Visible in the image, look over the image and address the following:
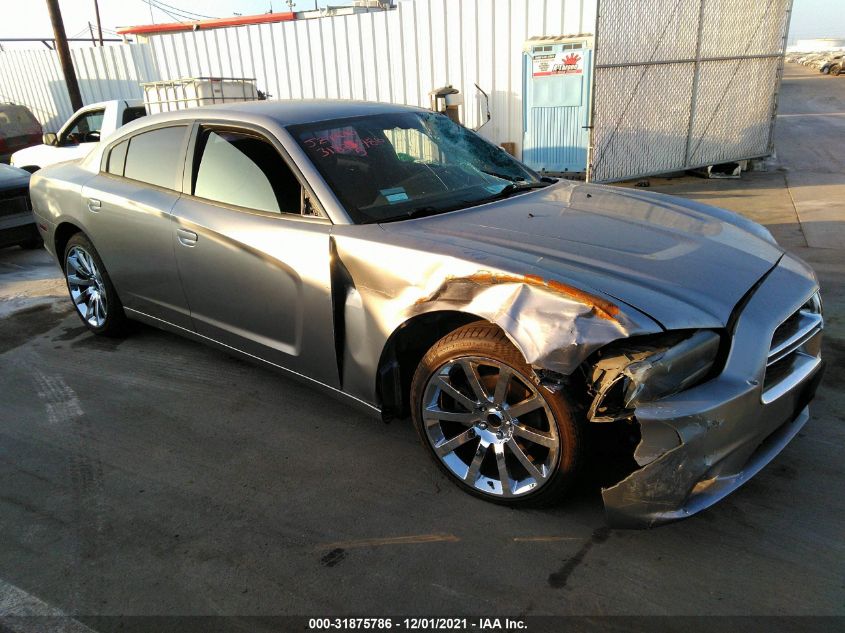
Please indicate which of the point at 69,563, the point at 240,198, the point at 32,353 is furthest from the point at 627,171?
the point at 69,563

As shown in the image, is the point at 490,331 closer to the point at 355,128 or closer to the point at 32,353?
the point at 355,128

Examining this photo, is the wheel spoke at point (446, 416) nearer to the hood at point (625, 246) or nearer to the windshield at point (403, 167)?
the hood at point (625, 246)

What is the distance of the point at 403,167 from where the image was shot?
11.2 ft

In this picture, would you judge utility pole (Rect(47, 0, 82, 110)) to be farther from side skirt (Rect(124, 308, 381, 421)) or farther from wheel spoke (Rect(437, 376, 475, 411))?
wheel spoke (Rect(437, 376, 475, 411))

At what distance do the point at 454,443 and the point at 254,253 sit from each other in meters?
1.40

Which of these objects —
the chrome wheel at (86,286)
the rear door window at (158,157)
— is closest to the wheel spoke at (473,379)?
the rear door window at (158,157)

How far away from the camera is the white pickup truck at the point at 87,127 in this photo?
882 centimetres

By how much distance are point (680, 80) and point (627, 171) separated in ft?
5.09

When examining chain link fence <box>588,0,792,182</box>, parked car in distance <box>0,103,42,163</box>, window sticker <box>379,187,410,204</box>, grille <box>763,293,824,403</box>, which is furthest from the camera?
parked car in distance <box>0,103,42,163</box>

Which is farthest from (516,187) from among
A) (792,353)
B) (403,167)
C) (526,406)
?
(792,353)

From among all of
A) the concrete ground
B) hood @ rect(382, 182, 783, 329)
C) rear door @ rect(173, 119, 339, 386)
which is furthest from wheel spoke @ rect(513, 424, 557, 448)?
rear door @ rect(173, 119, 339, 386)

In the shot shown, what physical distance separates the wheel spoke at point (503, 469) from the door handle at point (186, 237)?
205cm

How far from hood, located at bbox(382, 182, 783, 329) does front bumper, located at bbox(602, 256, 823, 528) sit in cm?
14

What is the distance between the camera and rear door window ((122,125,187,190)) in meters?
3.82
